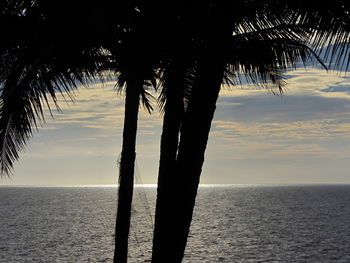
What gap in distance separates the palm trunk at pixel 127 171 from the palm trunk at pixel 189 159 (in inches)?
164

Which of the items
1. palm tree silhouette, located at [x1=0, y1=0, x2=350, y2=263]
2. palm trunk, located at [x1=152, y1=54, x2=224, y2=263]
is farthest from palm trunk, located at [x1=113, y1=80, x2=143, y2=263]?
palm trunk, located at [x1=152, y1=54, x2=224, y2=263]

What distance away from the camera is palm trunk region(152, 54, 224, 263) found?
288 inches

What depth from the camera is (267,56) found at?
10633mm

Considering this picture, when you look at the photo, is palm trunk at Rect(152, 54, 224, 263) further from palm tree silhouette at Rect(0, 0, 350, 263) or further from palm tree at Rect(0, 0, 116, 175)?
palm tree at Rect(0, 0, 116, 175)

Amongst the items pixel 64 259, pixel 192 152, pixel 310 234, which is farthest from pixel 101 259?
pixel 192 152

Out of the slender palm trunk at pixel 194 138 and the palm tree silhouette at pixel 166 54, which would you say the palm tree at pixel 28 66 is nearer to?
the palm tree silhouette at pixel 166 54

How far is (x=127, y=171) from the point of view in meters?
11.6

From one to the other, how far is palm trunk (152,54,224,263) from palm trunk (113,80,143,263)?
416 cm

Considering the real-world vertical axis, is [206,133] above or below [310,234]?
above

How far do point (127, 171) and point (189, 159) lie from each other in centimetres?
452

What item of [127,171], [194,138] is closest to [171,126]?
[194,138]

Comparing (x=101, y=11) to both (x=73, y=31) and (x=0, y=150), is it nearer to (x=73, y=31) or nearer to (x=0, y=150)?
(x=73, y=31)

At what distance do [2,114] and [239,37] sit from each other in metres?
4.46

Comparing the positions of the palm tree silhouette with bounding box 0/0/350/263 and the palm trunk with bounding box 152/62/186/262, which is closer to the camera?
the palm tree silhouette with bounding box 0/0/350/263
